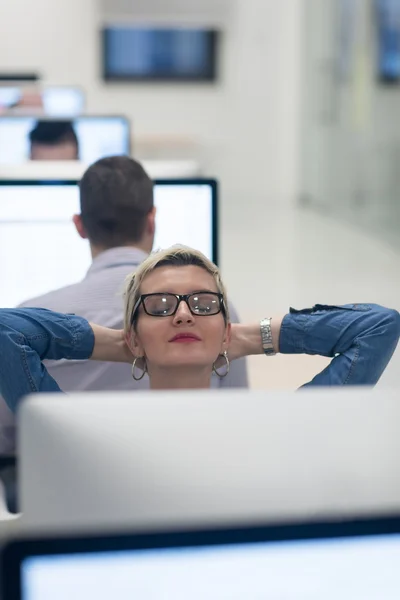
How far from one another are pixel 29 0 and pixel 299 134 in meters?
2.92

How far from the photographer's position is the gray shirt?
2066mm

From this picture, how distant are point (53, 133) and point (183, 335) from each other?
10.7ft

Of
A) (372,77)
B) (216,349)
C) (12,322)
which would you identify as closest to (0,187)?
(12,322)

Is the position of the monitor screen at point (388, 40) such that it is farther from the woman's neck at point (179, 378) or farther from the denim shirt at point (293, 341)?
the woman's neck at point (179, 378)

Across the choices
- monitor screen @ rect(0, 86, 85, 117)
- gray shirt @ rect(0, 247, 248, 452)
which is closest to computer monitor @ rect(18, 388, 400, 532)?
gray shirt @ rect(0, 247, 248, 452)

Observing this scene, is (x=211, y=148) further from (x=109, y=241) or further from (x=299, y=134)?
(x=109, y=241)

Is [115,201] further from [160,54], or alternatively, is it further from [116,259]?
[160,54]

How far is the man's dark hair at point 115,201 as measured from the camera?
101 inches

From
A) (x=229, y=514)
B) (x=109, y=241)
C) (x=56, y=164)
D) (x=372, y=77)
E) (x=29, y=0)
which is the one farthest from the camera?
(x=29, y=0)

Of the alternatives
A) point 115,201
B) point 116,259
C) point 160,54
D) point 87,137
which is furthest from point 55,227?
point 160,54

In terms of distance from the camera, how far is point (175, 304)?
1.78 m

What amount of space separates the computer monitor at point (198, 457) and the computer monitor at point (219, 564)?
0.49 ft

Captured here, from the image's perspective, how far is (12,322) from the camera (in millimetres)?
1852

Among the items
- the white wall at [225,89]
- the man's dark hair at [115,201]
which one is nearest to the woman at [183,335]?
the man's dark hair at [115,201]
